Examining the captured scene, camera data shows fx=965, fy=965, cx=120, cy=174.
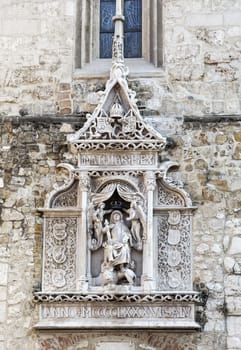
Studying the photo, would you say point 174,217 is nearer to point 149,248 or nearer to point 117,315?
point 149,248

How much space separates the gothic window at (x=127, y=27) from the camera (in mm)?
10453

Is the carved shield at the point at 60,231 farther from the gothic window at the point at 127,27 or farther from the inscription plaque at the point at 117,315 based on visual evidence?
the gothic window at the point at 127,27

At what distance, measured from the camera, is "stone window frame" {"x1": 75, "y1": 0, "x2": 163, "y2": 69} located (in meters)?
10.2

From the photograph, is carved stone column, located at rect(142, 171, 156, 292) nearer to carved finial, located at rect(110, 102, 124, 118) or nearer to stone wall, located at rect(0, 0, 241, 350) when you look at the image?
stone wall, located at rect(0, 0, 241, 350)

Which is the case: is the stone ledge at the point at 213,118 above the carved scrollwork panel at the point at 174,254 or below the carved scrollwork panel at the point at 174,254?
above

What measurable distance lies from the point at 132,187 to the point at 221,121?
115 cm

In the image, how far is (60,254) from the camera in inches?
376

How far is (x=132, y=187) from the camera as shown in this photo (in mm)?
9648

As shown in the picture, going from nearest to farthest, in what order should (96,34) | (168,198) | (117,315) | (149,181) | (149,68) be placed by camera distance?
(117,315)
(149,181)
(168,198)
(149,68)
(96,34)

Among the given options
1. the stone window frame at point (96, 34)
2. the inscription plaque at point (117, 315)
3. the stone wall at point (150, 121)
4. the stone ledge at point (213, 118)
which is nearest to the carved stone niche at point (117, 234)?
the inscription plaque at point (117, 315)

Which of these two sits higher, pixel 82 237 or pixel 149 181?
pixel 149 181

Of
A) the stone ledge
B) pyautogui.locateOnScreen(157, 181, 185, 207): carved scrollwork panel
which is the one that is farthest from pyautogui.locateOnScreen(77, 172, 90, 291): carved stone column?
the stone ledge

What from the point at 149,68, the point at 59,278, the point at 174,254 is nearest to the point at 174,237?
the point at 174,254

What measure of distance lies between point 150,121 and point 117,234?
1269 mm
